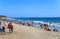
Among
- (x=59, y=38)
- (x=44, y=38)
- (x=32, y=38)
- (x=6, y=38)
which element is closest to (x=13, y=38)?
(x=6, y=38)

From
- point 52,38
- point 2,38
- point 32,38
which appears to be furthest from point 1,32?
point 52,38

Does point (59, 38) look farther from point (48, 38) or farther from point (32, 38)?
point (32, 38)

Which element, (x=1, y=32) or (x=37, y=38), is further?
(x=1, y=32)

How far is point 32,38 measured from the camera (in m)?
14.5

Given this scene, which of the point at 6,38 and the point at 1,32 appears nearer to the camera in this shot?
the point at 6,38

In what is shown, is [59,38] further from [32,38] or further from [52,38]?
[32,38]

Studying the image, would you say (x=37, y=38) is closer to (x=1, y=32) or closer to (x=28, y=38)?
(x=28, y=38)

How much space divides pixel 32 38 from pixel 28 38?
1.13 feet

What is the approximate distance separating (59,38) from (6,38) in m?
4.61

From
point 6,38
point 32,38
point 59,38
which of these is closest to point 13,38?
point 6,38

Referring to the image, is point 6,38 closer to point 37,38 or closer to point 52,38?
point 37,38

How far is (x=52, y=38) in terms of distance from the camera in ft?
48.2

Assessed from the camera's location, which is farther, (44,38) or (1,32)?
(1,32)

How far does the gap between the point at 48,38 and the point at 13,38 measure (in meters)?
3.03
